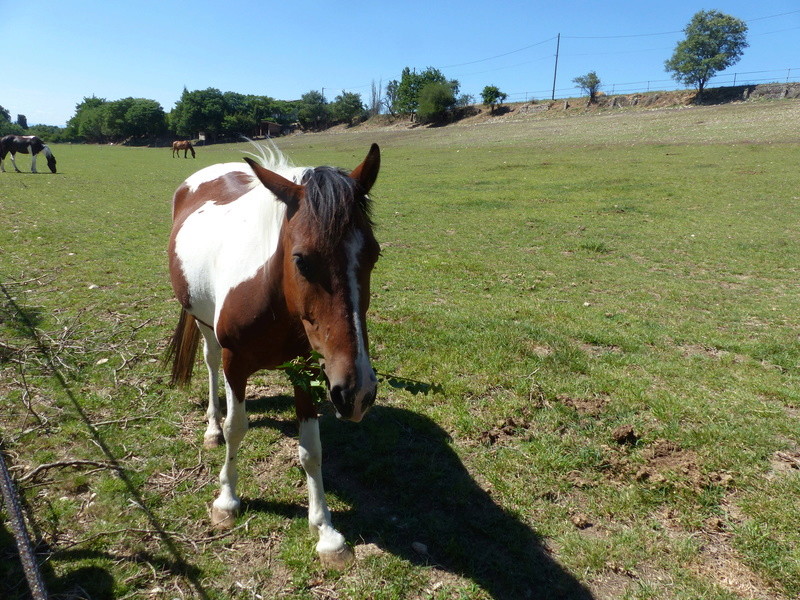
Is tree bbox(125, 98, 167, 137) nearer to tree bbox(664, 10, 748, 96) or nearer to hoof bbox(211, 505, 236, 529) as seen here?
tree bbox(664, 10, 748, 96)

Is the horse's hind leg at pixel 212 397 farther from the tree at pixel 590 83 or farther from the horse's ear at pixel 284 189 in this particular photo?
the tree at pixel 590 83

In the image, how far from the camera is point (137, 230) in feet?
36.7

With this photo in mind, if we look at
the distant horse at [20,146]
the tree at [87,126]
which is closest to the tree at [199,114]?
the tree at [87,126]

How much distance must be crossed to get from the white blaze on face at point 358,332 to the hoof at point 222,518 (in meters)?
1.49

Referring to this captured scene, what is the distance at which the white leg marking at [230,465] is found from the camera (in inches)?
116

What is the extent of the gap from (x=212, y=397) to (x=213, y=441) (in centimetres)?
35

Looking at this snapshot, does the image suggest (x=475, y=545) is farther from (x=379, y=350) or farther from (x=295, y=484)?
(x=379, y=350)

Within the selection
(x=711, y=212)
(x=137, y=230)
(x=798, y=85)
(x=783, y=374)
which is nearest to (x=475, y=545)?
(x=783, y=374)

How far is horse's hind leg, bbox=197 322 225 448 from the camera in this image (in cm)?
376

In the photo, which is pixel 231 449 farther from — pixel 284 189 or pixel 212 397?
pixel 284 189

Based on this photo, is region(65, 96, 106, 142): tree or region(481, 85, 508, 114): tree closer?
region(481, 85, 508, 114): tree

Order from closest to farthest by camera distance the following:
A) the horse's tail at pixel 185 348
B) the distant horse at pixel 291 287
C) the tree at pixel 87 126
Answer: the distant horse at pixel 291 287, the horse's tail at pixel 185 348, the tree at pixel 87 126

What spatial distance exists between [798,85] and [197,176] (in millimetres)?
60311

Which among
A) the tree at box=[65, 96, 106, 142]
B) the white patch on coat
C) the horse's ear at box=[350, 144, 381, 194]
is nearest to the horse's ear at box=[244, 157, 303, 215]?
the white patch on coat
